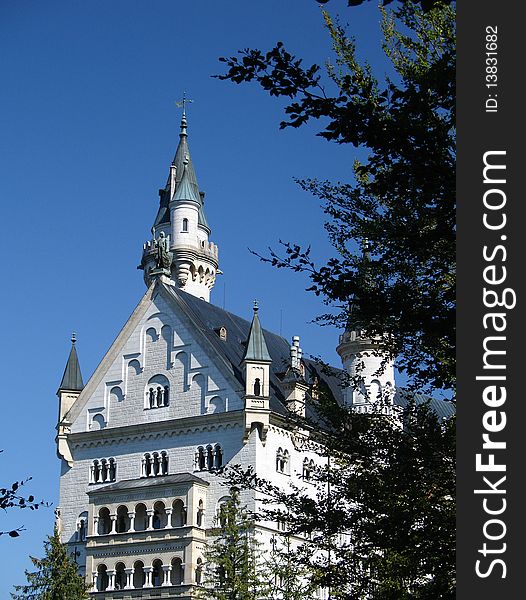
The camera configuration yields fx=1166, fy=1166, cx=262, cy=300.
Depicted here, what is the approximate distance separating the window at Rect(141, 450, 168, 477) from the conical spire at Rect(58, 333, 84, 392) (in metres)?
7.93

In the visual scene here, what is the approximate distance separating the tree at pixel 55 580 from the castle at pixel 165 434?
8843 millimetres

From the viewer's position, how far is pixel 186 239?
8956 cm

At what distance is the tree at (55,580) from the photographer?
168ft

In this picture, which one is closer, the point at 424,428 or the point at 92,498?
the point at 424,428

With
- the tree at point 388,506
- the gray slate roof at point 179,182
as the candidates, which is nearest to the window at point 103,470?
the gray slate roof at point 179,182

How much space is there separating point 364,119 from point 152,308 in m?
58.4

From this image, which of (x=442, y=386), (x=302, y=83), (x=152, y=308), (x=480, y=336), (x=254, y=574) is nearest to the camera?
(x=480, y=336)

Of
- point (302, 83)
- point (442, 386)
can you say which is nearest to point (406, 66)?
point (442, 386)

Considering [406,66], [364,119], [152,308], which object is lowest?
[364,119]

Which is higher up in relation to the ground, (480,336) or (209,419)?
(209,419)

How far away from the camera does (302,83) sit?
40.5 ft

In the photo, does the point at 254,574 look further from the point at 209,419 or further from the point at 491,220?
the point at 491,220

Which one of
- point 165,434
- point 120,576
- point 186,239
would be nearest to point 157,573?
point 120,576

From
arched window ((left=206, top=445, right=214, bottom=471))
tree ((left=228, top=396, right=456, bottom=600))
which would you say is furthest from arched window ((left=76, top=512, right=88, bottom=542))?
tree ((left=228, top=396, right=456, bottom=600))
